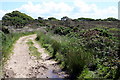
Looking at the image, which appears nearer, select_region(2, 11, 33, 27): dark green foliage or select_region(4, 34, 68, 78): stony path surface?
select_region(4, 34, 68, 78): stony path surface

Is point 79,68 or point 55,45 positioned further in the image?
point 55,45

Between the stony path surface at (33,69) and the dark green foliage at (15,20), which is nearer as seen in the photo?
the stony path surface at (33,69)

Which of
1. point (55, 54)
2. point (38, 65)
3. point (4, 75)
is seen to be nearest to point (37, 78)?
point (4, 75)

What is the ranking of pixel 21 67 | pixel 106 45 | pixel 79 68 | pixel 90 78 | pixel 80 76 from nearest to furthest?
1. pixel 90 78
2. pixel 80 76
3. pixel 79 68
4. pixel 21 67
5. pixel 106 45

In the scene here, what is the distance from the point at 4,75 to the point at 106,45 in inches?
220

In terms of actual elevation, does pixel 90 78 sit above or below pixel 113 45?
below

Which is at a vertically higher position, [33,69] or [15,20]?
[15,20]

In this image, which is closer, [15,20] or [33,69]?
[33,69]

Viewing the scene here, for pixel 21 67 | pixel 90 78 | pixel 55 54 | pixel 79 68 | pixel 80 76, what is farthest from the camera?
pixel 55 54

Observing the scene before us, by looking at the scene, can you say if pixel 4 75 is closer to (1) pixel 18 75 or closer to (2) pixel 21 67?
(1) pixel 18 75

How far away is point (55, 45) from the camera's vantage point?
1275 centimetres

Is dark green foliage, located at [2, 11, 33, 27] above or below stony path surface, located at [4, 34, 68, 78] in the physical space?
above

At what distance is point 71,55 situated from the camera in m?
8.55

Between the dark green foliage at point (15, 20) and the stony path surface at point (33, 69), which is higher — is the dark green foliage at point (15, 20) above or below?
above
